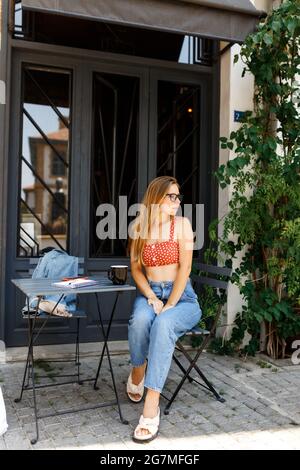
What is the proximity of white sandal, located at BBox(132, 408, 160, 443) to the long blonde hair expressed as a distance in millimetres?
1062

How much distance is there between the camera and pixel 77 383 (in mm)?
3754

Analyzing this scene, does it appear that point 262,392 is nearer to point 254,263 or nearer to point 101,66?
point 254,263

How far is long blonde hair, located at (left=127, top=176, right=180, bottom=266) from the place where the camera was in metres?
3.38

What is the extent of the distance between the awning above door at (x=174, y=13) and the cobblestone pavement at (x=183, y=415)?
8.81 feet

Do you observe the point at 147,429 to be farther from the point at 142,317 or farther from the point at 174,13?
the point at 174,13

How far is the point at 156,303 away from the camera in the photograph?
3.26 metres

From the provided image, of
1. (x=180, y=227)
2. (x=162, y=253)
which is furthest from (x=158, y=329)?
(x=180, y=227)

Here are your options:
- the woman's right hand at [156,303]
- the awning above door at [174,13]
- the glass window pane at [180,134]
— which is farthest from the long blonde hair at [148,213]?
the glass window pane at [180,134]

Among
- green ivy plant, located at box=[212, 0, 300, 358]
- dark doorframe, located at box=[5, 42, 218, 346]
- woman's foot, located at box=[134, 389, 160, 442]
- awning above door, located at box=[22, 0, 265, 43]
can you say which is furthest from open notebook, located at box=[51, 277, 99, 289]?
awning above door, located at box=[22, 0, 265, 43]

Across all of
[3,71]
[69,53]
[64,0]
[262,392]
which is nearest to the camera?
[64,0]

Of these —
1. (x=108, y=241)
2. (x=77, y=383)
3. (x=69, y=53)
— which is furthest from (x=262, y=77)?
(x=77, y=383)

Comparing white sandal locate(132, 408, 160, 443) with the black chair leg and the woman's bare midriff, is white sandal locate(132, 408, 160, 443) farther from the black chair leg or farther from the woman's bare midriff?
the woman's bare midriff

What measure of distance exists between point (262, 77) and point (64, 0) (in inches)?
70.4

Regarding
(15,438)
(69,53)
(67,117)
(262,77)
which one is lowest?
(15,438)
